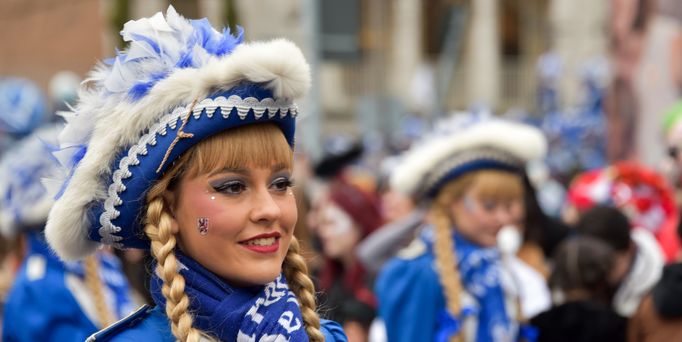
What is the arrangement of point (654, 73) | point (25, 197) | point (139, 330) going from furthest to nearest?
1. point (654, 73)
2. point (25, 197)
3. point (139, 330)

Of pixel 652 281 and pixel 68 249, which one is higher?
pixel 68 249

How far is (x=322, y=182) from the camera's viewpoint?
26.6 feet

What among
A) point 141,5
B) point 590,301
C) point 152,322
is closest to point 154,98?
point 152,322

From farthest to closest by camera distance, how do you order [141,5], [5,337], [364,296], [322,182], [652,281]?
[141,5]
[322,182]
[364,296]
[652,281]
[5,337]

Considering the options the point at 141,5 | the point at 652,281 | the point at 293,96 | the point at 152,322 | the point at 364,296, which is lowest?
the point at 141,5

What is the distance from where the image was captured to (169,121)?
2.62 meters

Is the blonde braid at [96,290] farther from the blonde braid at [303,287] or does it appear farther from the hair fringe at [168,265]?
the hair fringe at [168,265]

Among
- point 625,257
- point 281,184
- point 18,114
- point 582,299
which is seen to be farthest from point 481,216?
point 18,114

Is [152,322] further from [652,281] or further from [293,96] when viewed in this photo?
[652,281]

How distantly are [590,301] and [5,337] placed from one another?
8.66 ft

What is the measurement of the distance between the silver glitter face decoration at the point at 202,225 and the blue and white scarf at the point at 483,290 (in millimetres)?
2429

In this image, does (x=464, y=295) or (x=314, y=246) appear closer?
(x=464, y=295)

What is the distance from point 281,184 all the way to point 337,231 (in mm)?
4169

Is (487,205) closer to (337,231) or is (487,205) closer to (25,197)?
(337,231)
